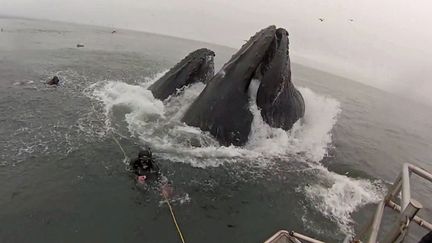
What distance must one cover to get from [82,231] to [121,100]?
941cm

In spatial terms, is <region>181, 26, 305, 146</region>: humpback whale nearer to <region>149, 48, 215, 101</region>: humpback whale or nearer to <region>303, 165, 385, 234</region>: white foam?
<region>149, 48, 215, 101</region>: humpback whale

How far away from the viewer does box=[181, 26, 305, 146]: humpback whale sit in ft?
39.8

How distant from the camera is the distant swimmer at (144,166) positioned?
440 inches

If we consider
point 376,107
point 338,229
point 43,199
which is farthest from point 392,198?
point 376,107

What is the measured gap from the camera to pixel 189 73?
49.3 ft

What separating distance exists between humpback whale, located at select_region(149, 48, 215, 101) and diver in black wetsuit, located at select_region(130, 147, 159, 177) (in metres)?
4.61

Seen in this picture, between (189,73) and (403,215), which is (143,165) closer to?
(189,73)

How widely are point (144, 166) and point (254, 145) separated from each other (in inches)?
159

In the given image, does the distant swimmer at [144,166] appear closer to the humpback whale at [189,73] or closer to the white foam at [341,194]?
the humpback whale at [189,73]

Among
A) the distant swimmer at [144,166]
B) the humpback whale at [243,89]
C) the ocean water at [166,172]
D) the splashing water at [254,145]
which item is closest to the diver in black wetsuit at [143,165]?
the distant swimmer at [144,166]

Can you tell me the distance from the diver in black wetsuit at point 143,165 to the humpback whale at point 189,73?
4.61 meters

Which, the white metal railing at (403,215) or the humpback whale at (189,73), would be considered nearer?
the white metal railing at (403,215)

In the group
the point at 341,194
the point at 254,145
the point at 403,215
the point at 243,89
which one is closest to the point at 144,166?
the point at 243,89

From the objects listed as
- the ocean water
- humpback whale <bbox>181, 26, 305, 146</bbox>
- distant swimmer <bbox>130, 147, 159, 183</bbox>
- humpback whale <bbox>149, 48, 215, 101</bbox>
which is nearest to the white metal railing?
the ocean water
